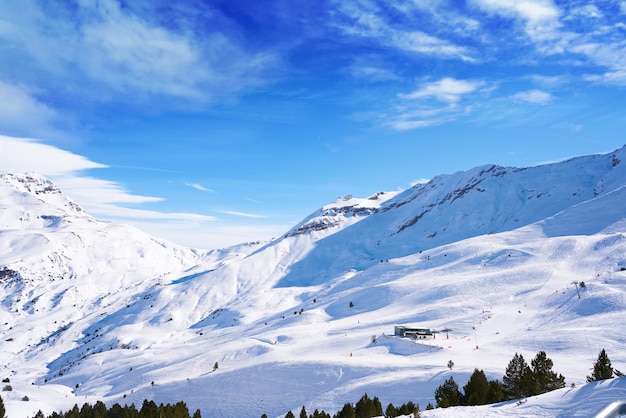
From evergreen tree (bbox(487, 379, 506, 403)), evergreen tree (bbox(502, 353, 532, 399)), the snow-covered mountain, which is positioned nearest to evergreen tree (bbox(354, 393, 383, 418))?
the snow-covered mountain

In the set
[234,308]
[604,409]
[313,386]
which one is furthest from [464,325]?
[234,308]

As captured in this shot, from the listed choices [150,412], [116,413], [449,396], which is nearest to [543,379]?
[449,396]

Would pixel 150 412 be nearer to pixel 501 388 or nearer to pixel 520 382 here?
pixel 501 388

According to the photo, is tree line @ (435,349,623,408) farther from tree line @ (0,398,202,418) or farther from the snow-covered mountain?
tree line @ (0,398,202,418)

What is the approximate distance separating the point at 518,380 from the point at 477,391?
111 inches

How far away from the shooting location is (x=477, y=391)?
26516mm

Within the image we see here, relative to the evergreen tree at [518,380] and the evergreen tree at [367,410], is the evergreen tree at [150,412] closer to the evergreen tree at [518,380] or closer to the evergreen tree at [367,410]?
the evergreen tree at [367,410]

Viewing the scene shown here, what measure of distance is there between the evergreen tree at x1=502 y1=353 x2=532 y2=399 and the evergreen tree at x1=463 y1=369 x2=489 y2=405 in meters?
1.31

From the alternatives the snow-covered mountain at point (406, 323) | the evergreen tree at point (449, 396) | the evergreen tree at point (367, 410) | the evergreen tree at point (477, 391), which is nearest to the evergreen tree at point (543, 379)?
the evergreen tree at point (477, 391)

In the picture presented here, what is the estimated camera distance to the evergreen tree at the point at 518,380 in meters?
24.2

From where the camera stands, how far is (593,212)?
104 metres

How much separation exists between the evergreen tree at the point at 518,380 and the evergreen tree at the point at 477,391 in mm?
1309

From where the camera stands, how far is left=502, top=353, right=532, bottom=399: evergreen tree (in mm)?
24219

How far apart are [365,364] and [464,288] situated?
3450 cm
